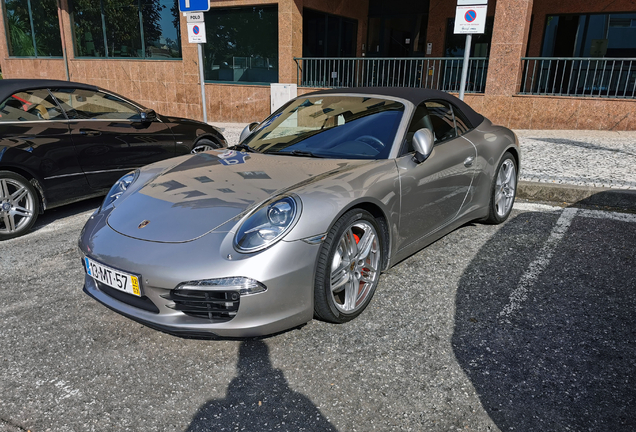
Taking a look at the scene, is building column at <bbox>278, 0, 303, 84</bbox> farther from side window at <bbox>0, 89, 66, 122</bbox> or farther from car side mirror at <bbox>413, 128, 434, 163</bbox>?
car side mirror at <bbox>413, 128, 434, 163</bbox>

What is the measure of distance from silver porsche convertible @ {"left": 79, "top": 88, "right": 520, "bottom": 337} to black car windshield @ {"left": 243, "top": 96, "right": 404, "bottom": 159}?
1cm

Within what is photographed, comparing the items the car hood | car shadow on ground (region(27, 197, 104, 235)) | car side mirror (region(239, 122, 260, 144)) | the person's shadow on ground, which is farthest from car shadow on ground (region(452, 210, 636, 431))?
car shadow on ground (region(27, 197, 104, 235))

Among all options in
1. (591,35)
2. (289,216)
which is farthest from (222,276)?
(591,35)

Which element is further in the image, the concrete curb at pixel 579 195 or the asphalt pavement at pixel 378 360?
the concrete curb at pixel 579 195

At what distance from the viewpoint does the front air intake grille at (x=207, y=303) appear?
2564 millimetres

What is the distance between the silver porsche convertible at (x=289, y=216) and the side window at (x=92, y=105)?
2151mm

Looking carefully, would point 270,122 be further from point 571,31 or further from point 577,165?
point 571,31

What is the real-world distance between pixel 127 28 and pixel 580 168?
1378 centimetres

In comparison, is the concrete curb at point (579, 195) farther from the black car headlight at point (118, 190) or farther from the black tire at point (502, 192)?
the black car headlight at point (118, 190)

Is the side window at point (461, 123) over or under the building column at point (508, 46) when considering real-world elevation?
under

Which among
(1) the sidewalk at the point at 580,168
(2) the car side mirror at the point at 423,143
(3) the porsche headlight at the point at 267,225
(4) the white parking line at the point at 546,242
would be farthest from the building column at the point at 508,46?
(3) the porsche headlight at the point at 267,225

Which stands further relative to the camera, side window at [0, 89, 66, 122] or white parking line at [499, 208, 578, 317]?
side window at [0, 89, 66, 122]

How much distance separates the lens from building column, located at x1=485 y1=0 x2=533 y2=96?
35.6ft

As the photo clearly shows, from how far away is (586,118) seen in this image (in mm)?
10742
